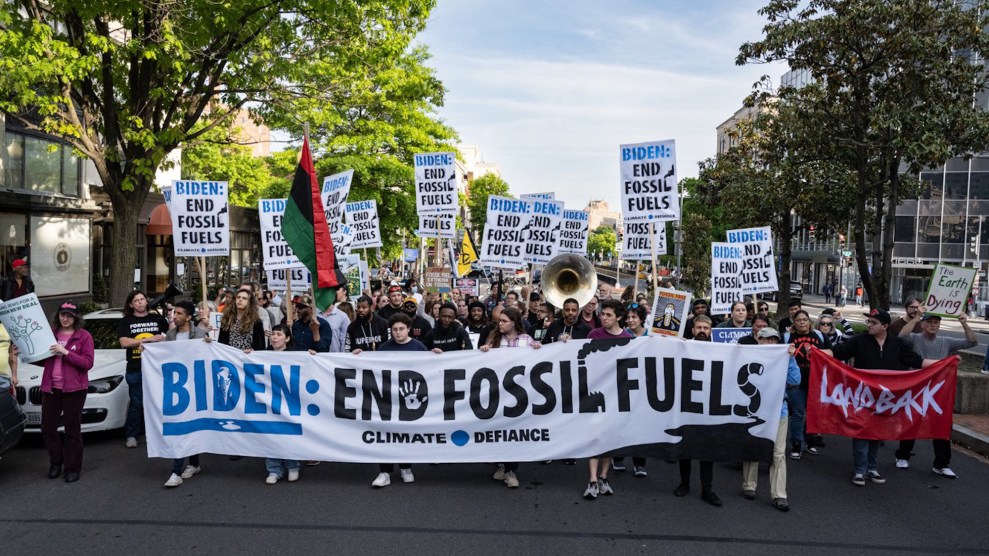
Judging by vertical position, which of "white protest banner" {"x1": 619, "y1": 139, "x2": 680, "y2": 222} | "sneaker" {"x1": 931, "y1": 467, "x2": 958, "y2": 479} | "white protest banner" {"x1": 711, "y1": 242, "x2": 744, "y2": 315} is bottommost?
"sneaker" {"x1": 931, "y1": 467, "x2": 958, "y2": 479}

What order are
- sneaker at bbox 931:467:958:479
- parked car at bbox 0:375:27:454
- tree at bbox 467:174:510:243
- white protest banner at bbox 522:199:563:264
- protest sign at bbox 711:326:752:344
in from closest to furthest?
parked car at bbox 0:375:27:454
sneaker at bbox 931:467:958:479
protest sign at bbox 711:326:752:344
white protest banner at bbox 522:199:563:264
tree at bbox 467:174:510:243

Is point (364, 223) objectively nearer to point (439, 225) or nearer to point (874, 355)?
point (439, 225)

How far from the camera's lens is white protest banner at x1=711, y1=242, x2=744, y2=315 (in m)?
12.1

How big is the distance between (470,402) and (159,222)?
2171 cm

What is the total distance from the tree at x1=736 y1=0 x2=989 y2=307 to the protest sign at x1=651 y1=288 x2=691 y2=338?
25.7 ft

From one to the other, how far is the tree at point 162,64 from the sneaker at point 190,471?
725 cm

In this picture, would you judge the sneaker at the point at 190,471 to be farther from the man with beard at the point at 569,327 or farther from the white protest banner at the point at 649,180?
the white protest banner at the point at 649,180

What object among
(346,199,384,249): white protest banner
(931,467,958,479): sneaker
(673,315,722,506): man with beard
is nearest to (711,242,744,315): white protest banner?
(931,467,958,479): sneaker

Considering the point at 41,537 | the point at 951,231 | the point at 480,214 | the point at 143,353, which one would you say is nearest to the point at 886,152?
the point at 143,353

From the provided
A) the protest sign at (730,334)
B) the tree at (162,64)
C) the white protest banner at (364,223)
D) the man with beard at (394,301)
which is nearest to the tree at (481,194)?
the white protest banner at (364,223)

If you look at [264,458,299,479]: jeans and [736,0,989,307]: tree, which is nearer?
[264,458,299,479]: jeans

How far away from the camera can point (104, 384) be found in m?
8.33

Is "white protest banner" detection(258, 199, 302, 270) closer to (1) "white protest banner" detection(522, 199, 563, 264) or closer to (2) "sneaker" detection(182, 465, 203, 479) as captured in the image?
(1) "white protest banner" detection(522, 199, 563, 264)

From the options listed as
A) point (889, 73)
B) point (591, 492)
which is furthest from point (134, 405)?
point (889, 73)
